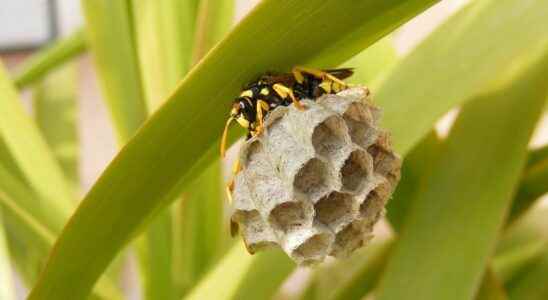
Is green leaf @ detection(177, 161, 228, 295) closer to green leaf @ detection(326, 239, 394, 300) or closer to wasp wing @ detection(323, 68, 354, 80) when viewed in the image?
green leaf @ detection(326, 239, 394, 300)

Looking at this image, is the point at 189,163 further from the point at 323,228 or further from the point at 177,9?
the point at 177,9

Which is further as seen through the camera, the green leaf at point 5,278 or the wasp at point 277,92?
the green leaf at point 5,278

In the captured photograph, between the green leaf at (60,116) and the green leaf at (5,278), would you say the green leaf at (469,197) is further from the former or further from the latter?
the green leaf at (60,116)

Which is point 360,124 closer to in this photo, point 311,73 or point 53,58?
point 311,73

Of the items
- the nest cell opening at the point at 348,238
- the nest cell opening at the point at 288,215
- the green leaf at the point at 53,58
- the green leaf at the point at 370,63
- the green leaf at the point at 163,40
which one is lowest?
the nest cell opening at the point at 348,238

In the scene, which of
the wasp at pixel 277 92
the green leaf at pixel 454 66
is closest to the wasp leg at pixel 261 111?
the wasp at pixel 277 92

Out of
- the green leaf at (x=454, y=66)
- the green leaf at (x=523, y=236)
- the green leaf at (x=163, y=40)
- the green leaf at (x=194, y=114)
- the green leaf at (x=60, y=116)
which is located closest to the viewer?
the green leaf at (x=194, y=114)

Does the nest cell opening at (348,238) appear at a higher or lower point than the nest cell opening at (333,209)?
lower
